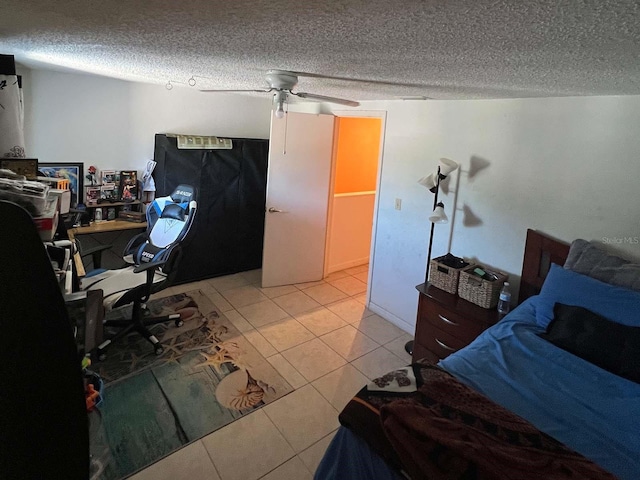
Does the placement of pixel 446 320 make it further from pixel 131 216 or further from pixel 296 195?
pixel 131 216

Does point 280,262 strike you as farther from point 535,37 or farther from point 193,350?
point 535,37

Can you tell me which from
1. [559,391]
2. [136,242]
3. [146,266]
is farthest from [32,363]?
[136,242]

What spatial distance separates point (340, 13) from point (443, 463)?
4.13 feet

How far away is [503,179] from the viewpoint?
2.68 meters

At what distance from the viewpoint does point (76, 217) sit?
344 cm

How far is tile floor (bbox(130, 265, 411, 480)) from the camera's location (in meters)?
2.00

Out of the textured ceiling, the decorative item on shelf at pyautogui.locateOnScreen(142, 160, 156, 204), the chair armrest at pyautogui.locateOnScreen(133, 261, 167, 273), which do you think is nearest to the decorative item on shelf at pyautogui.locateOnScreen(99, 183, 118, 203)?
the decorative item on shelf at pyautogui.locateOnScreen(142, 160, 156, 204)

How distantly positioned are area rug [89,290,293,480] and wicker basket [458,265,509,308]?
1394mm

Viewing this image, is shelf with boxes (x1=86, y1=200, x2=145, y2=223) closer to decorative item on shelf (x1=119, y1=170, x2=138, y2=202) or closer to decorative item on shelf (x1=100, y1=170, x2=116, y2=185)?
decorative item on shelf (x1=119, y1=170, x2=138, y2=202)

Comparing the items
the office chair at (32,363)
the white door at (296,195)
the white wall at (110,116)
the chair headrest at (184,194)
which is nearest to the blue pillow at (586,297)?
the office chair at (32,363)

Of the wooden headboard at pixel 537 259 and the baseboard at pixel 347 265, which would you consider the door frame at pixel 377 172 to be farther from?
the wooden headboard at pixel 537 259

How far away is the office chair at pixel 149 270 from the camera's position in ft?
8.95

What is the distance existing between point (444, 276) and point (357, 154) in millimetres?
2451

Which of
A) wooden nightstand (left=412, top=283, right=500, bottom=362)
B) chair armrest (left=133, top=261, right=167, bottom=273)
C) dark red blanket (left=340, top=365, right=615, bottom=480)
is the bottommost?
wooden nightstand (left=412, top=283, right=500, bottom=362)
